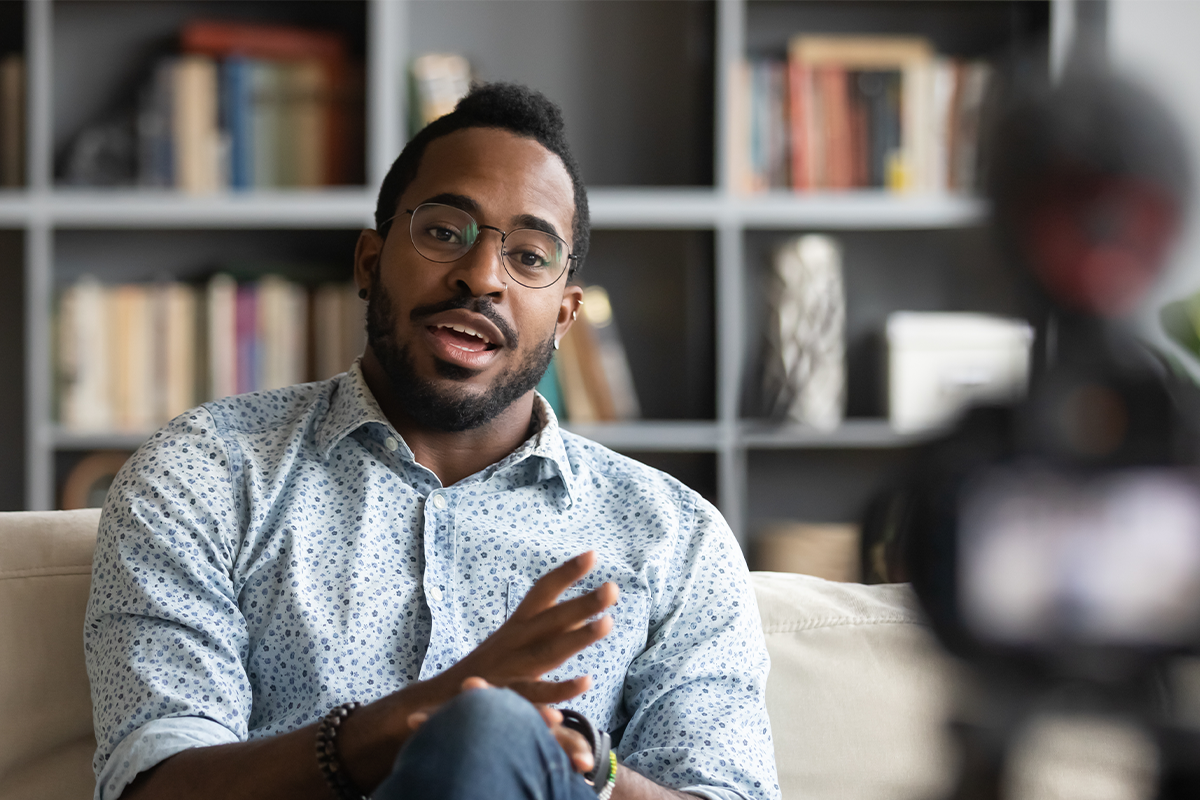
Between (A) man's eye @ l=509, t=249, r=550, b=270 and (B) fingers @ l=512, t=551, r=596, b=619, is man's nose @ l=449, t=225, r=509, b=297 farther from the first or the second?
(B) fingers @ l=512, t=551, r=596, b=619

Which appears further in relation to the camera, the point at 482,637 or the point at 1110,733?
the point at 482,637

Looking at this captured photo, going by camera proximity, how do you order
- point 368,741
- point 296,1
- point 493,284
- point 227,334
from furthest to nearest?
point 296,1 < point 227,334 < point 493,284 < point 368,741

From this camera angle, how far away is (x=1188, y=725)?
0.16 metres

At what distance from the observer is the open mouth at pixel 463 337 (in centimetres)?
121

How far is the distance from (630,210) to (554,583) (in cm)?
165

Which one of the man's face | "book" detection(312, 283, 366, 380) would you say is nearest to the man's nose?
the man's face

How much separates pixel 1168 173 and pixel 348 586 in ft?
3.24

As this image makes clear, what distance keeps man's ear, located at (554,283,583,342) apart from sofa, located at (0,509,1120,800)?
39 cm

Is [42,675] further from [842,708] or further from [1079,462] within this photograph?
[1079,462]

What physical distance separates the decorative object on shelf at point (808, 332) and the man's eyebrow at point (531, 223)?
45.6 inches

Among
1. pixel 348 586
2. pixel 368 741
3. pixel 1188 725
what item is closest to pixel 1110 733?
pixel 1188 725

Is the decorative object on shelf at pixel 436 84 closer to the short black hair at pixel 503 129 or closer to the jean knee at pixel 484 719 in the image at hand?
the short black hair at pixel 503 129

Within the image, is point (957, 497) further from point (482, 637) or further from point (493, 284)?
point (493, 284)

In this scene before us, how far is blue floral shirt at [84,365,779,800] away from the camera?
0.97m
